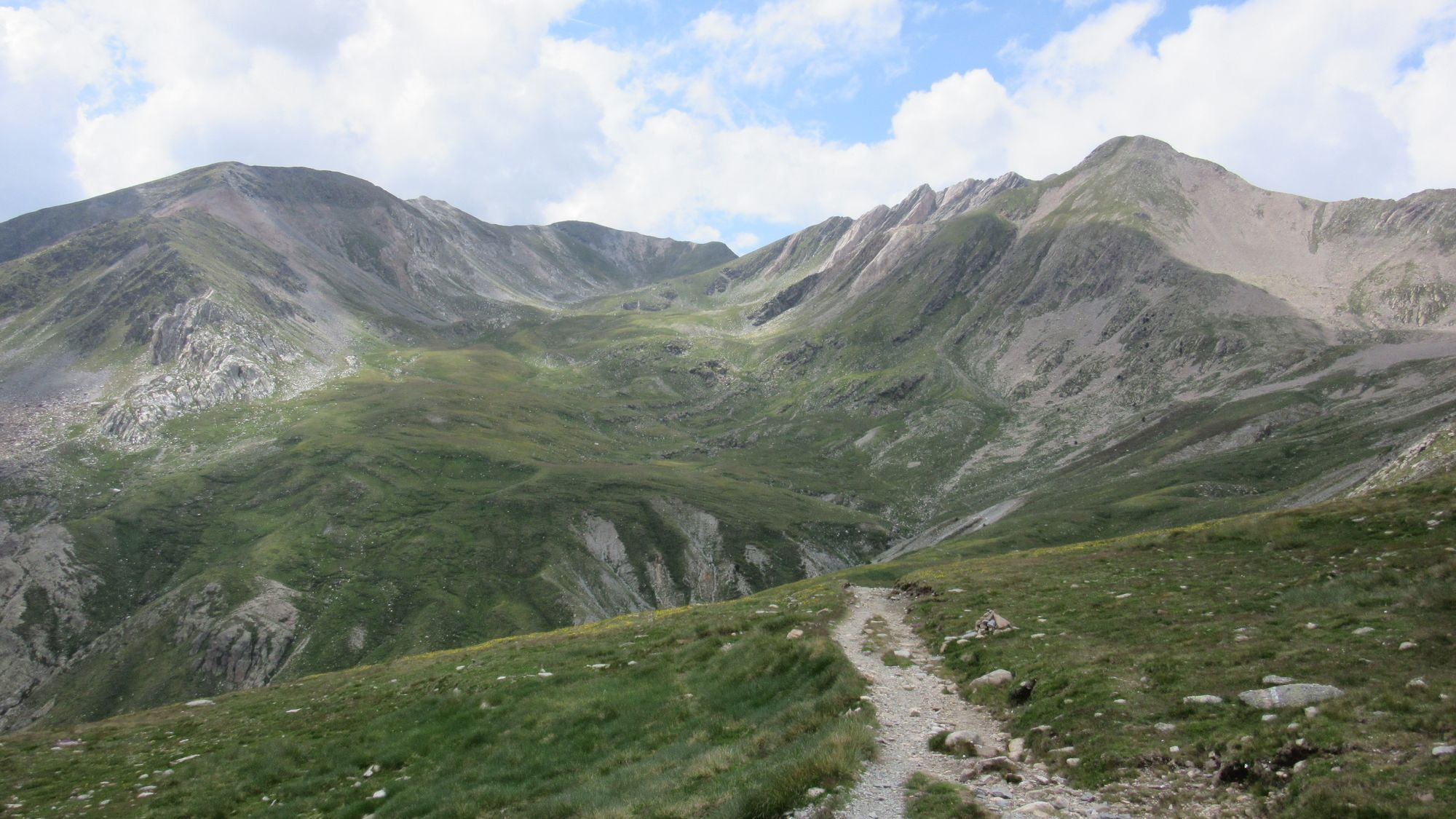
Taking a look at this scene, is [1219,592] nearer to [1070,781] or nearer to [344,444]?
[1070,781]

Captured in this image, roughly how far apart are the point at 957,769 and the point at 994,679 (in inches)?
268

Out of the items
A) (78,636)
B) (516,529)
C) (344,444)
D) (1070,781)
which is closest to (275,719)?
(1070,781)

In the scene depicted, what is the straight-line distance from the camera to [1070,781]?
509 inches

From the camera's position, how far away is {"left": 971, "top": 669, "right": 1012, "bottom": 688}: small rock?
19.8m

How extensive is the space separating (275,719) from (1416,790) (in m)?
35.6

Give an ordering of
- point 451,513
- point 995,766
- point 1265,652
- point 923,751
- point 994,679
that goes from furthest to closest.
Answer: point 451,513 → point 994,679 → point 1265,652 → point 923,751 → point 995,766

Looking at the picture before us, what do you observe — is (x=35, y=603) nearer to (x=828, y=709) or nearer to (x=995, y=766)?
(x=828, y=709)

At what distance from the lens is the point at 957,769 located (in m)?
14.0

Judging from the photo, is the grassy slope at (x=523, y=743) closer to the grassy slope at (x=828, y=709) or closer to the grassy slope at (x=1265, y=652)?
the grassy slope at (x=828, y=709)

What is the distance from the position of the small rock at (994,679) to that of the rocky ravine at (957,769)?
80 centimetres

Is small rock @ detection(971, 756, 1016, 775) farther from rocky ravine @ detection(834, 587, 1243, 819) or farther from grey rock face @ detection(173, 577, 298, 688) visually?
grey rock face @ detection(173, 577, 298, 688)

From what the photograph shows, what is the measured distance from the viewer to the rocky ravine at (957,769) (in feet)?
37.5

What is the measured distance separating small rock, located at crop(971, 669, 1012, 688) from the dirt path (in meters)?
0.80

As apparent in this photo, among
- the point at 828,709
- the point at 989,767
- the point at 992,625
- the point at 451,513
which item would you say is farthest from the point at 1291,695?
the point at 451,513
